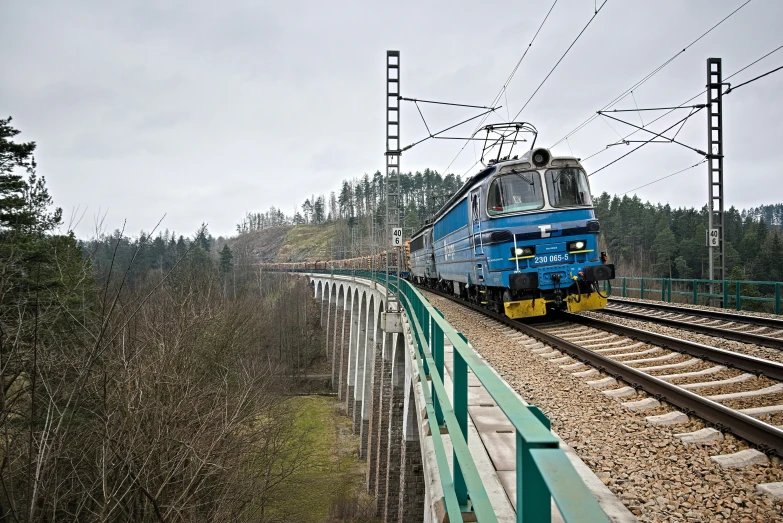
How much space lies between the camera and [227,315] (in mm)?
20031

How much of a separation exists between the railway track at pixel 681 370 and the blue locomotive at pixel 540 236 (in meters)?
0.76

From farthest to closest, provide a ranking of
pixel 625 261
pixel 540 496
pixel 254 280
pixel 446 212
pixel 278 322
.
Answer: pixel 254 280
pixel 625 261
pixel 278 322
pixel 446 212
pixel 540 496

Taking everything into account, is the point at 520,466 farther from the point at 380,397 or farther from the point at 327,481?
the point at 327,481

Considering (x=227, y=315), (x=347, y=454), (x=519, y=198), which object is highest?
(x=519, y=198)

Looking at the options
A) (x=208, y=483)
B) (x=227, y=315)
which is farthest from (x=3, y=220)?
(x=208, y=483)

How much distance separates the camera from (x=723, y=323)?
10.0 m

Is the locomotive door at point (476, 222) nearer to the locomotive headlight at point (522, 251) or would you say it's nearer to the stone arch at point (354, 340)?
the locomotive headlight at point (522, 251)

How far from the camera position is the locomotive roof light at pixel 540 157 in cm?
996

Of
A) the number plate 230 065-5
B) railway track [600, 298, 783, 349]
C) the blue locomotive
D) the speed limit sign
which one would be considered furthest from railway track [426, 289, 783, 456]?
the speed limit sign

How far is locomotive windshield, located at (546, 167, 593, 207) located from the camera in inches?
387

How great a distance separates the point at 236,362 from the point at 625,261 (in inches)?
2046

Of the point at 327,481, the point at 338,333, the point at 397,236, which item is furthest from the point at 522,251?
the point at 338,333

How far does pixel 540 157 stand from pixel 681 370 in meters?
5.29

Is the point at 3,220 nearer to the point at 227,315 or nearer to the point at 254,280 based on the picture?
the point at 227,315
